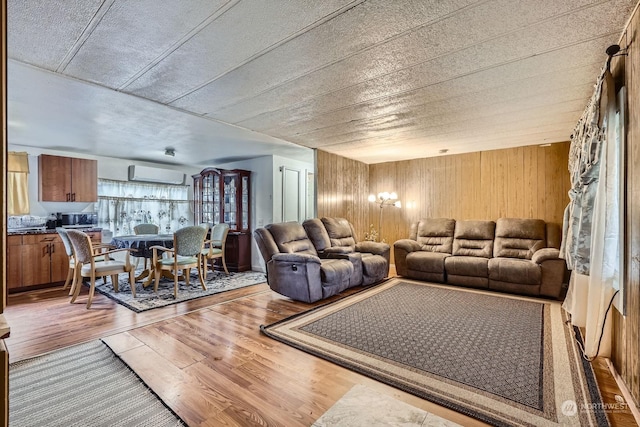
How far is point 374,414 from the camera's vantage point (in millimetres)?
1664

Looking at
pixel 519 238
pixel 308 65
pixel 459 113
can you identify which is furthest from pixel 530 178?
pixel 308 65

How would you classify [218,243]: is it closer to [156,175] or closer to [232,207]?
[232,207]

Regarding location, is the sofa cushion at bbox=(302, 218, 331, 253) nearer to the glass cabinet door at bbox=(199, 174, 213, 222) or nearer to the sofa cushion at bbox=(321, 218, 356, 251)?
the sofa cushion at bbox=(321, 218, 356, 251)

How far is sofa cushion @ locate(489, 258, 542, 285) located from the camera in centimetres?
394

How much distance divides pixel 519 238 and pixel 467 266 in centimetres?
99

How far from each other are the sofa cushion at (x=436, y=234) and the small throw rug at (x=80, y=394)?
4644 mm

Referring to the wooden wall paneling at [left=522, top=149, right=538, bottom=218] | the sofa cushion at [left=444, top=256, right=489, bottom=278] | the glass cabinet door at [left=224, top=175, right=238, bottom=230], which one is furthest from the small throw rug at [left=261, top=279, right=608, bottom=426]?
the glass cabinet door at [left=224, top=175, right=238, bottom=230]

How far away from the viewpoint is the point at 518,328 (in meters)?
2.86

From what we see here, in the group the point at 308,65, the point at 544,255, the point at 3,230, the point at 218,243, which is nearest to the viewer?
the point at 3,230

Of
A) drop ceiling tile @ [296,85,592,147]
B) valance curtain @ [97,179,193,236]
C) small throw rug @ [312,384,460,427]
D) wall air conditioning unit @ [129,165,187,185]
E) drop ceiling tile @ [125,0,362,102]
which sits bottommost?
small throw rug @ [312,384,460,427]

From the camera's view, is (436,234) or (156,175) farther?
(156,175)

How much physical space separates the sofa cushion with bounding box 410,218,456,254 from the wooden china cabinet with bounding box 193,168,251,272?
341cm

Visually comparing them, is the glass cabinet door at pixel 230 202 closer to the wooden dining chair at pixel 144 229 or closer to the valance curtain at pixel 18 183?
the wooden dining chair at pixel 144 229

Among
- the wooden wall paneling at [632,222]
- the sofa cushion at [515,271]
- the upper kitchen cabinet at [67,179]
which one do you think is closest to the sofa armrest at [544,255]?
the sofa cushion at [515,271]
